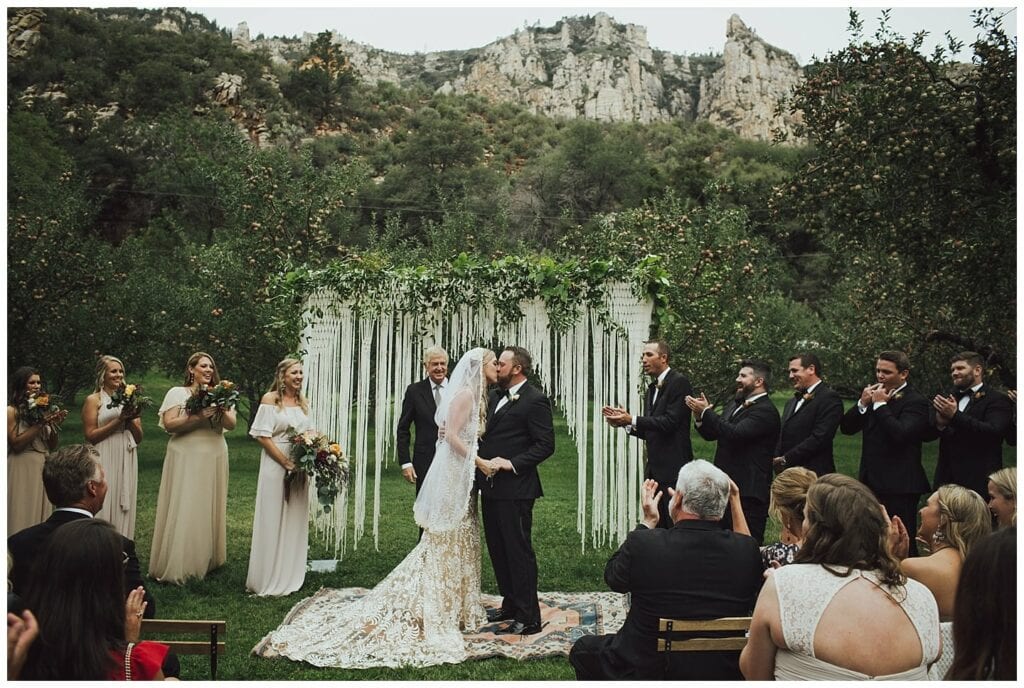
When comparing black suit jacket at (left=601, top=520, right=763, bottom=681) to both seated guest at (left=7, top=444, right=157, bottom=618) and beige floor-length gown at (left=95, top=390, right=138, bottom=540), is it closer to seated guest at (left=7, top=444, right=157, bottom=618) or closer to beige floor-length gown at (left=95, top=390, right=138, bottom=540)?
seated guest at (left=7, top=444, right=157, bottom=618)

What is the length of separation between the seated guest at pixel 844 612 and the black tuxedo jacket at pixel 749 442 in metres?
3.37

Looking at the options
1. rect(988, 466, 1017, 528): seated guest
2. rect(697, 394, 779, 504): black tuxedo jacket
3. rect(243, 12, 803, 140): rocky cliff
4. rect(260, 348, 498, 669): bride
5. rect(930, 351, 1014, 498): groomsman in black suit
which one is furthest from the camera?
rect(243, 12, 803, 140): rocky cliff

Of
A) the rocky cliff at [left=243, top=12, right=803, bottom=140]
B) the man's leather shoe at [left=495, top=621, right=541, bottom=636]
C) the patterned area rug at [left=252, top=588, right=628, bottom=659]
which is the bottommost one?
the patterned area rug at [left=252, top=588, right=628, bottom=659]

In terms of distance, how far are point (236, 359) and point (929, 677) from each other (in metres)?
Result: 12.9

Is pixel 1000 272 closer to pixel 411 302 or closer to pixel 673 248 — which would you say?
pixel 411 302

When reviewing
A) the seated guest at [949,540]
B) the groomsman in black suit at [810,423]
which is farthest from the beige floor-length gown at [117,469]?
the seated guest at [949,540]

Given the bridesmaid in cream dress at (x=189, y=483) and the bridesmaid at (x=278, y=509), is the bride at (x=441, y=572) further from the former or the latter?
the bridesmaid in cream dress at (x=189, y=483)

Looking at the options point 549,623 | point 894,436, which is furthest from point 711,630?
point 894,436

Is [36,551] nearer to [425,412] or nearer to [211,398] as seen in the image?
[211,398]

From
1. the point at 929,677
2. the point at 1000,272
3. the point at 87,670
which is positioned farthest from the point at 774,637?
the point at 1000,272

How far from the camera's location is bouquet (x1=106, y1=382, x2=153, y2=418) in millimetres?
7161

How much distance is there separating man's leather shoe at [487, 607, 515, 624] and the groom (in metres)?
0.08

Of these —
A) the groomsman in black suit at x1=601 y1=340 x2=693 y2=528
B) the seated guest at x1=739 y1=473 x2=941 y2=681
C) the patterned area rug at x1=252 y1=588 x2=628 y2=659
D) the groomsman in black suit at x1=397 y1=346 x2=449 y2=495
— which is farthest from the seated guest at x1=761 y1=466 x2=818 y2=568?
the groomsman in black suit at x1=397 y1=346 x2=449 y2=495

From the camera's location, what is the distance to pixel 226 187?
655 inches
